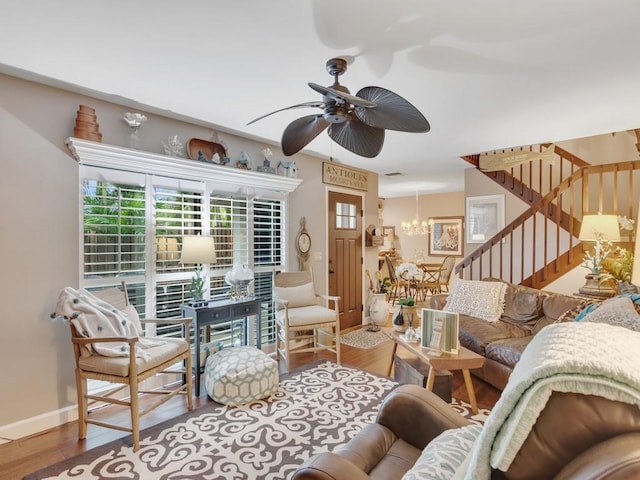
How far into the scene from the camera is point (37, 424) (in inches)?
97.1

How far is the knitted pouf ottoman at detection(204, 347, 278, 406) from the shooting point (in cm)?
275

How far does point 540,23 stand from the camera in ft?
5.99

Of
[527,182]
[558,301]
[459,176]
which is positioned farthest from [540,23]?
[459,176]

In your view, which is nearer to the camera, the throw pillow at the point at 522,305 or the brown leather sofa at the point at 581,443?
the brown leather sofa at the point at 581,443

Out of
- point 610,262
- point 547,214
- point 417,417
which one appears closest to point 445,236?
point 547,214

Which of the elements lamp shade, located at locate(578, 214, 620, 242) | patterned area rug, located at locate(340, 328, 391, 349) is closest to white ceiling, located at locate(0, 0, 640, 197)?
lamp shade, located at locate(578, 214, 620, 242)

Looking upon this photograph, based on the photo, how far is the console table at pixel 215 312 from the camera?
9.78ft

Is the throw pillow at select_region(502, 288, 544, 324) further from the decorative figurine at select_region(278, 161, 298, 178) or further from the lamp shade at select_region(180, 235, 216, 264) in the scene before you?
the lamp shade at select_region(180, 235, 216, 264)

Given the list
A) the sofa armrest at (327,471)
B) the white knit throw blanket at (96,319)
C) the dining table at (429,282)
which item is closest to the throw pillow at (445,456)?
the sofa armrest at (327,471)

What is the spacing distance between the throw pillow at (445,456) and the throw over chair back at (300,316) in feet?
7.81

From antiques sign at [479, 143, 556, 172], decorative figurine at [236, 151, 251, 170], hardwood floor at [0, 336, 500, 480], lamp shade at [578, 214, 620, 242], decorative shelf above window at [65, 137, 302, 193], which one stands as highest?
antiques sign at [479, 143, 556, 172]

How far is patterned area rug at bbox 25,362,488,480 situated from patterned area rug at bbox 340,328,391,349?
1.30 m

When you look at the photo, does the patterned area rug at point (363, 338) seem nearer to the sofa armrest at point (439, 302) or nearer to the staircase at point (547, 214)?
the sofa armrest at point (439, 302)

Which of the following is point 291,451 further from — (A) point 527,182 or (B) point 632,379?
(A) point 527,182
